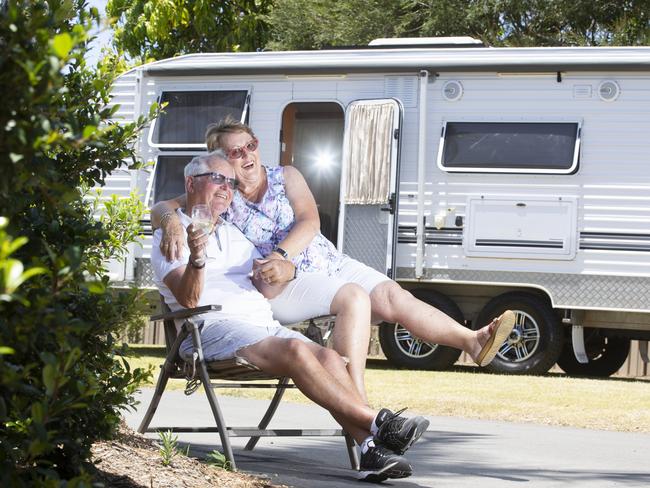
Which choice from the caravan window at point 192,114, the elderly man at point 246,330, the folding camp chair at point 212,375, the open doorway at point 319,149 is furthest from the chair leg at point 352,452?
the caravan window at point 192,114

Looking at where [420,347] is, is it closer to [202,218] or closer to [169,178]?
[169,178]

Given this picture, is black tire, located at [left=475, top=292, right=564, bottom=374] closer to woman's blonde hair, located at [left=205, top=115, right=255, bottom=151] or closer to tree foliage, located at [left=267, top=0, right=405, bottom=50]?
woman's blonde hair, located at [left=205, top=115, right=255, bottom=151]

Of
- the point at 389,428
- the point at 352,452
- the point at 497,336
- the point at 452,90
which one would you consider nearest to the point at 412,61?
the point at 452,90

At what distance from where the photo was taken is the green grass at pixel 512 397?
262 inches

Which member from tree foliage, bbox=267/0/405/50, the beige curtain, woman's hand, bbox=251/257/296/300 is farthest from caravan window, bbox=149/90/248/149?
woman's hand, bbox=251/257/296/300

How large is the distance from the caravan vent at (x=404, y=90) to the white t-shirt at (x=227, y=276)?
6.14 meters

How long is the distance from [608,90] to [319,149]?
293 centimetres

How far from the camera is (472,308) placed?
10734 mm

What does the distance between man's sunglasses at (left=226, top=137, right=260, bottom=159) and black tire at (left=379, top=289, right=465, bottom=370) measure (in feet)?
18.6

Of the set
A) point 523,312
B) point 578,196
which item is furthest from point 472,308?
point 578,196

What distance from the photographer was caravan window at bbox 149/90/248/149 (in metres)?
11.0

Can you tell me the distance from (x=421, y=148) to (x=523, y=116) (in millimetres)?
920

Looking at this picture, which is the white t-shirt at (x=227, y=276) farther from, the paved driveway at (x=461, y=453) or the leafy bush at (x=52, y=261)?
the leafy bush at (x=52, y=261)

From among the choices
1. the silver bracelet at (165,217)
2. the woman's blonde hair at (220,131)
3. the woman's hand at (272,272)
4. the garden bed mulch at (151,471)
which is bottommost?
the garden bed mulch at (151,471)
